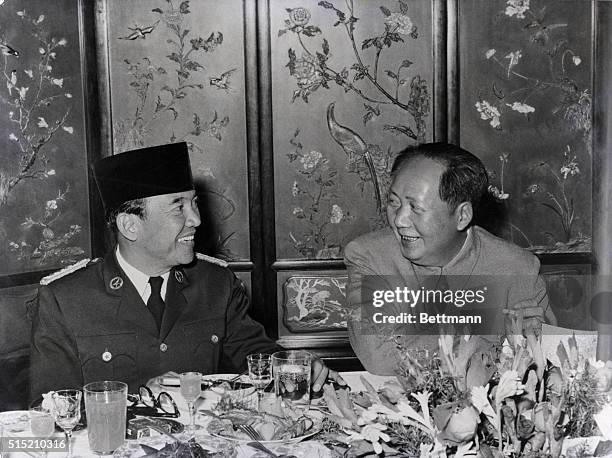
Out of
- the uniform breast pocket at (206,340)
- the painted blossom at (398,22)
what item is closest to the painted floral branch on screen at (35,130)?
the uniform breast pocket at (206,340)

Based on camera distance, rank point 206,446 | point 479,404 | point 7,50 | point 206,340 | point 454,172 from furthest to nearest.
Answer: point 7,50, point 454,172, point 206,340, point 206,446, point 479,404

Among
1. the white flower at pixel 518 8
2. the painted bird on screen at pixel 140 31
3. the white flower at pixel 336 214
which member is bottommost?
the white flower at pixel 336 214

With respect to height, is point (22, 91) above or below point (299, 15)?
below

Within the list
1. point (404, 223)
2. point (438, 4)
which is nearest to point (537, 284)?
point (404, 223)

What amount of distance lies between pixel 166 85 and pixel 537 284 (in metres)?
1.95

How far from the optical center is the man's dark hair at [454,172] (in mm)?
2078

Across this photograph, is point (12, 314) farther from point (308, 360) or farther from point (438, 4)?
point (438, 4)

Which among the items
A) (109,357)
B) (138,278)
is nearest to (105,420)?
(109,357)

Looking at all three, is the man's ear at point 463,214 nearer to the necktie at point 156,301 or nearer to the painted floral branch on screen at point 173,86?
the necktie at point 156,301

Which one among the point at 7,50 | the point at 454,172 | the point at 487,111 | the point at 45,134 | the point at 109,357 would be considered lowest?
the point at 109,357

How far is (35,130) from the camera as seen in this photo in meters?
2.72

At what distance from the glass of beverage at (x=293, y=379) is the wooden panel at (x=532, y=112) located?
7.19ft

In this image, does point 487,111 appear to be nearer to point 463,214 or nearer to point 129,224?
point 463,214

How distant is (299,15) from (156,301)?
1.81 metres
